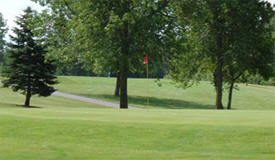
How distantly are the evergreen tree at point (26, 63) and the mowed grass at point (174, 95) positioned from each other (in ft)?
37.0

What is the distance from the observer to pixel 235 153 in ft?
29.4

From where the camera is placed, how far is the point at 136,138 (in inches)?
403

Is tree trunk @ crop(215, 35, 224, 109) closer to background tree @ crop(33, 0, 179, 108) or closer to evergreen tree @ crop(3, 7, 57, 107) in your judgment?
background tree @ crop(33, 0, 179, 108)

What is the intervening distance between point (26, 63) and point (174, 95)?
25.9 meters

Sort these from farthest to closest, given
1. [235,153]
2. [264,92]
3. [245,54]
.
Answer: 1. [264,92]
2. [245,54]
3. [235,153]

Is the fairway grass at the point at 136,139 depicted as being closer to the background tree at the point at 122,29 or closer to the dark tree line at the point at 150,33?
the dark tree line at the point at 150,33

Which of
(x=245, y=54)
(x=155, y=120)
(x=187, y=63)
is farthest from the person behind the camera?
(x=187, y=63)

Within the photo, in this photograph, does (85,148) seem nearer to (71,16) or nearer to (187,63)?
(71,16)

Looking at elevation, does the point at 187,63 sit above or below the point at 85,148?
above

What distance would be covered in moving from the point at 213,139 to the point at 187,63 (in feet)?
88.4

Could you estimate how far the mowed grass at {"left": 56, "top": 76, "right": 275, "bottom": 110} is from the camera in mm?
50031

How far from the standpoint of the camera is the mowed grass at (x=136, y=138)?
8.57m

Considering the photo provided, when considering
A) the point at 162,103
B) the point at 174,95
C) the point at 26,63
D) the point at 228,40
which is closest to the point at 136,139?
the point at 228,40

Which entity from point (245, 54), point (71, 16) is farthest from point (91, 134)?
point (245, 54)
